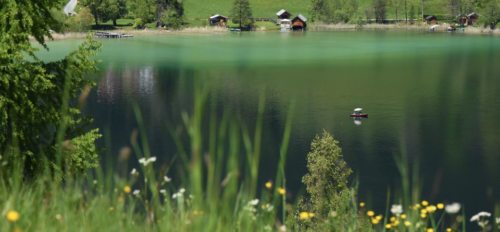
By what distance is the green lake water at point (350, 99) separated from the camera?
5559 centimetres

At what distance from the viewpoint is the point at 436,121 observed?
74.7 meters

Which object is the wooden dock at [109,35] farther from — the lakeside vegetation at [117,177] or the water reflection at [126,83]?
the lakeside vegetation at [117,177]

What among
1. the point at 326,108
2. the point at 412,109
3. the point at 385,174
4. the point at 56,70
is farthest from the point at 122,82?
the point at 56,70

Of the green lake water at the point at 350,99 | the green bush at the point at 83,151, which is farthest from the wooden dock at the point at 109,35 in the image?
the green bush at the point at 83,151

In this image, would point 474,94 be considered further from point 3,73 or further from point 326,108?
point 3,73

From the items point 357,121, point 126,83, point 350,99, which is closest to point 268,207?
point 357,121

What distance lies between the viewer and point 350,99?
292 ft

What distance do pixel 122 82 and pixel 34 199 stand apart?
322 feet

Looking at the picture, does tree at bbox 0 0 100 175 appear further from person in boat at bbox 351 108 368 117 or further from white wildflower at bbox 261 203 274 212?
person in boat at bbox 351 108 368 117

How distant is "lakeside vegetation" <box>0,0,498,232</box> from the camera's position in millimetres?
4992

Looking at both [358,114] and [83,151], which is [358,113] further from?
[83,151]

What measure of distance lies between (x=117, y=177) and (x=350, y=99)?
278 feet

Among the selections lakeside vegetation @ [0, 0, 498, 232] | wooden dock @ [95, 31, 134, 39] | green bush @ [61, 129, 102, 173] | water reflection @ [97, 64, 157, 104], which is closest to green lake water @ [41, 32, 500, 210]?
water reflection @ [97, 64, 157, 104]

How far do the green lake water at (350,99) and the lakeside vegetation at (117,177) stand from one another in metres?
2.47
